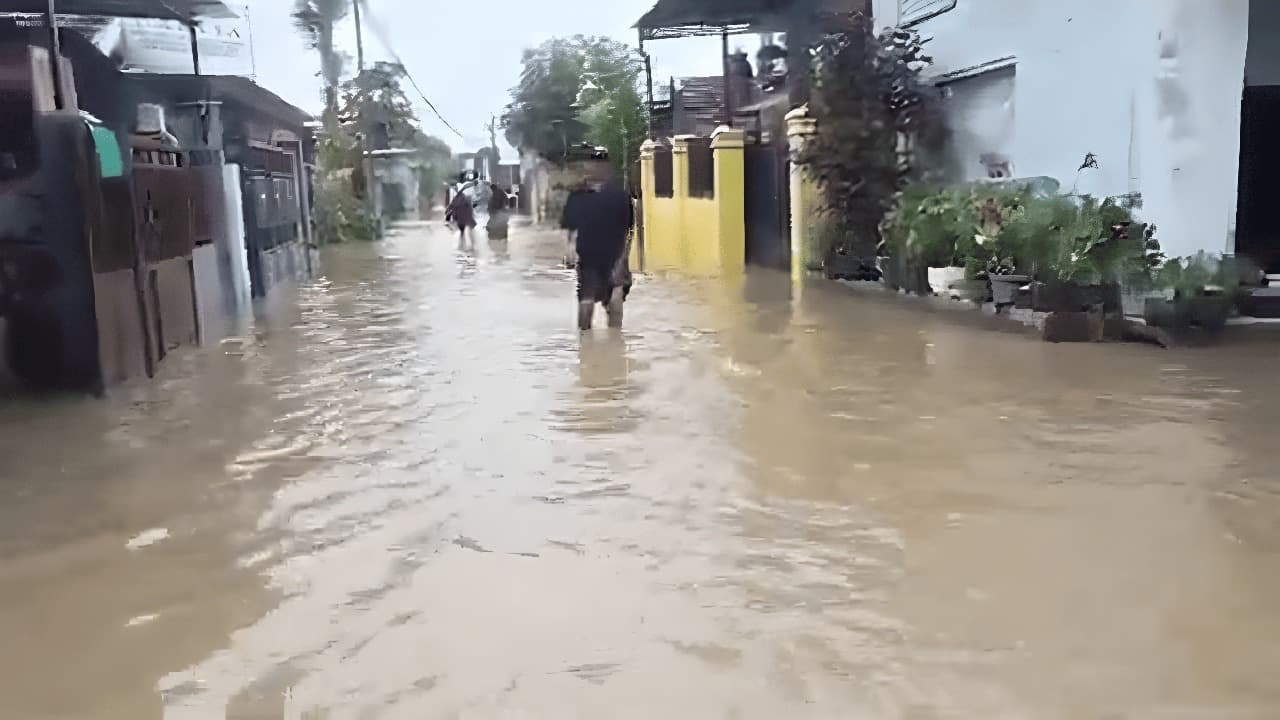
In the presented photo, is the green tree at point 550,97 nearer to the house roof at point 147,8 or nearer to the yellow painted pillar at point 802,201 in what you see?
the yellow painted pillar at point 802,201

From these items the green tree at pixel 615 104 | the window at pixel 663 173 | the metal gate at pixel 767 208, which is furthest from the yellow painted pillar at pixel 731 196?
the green tree at pixel 615 104

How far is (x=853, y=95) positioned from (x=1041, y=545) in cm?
1053

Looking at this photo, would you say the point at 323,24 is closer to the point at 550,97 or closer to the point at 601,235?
the point at 550,97

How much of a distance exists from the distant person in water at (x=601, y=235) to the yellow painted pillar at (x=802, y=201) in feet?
16.6

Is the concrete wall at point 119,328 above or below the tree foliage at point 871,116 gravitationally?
below

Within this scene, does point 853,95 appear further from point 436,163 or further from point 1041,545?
point 436,163

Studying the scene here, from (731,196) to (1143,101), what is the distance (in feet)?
29.1

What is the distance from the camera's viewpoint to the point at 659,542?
4.73 metres

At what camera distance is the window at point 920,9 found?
14.3m

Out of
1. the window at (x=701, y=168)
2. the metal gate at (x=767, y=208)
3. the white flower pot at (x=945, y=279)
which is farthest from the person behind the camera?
the window at (x=701, y=168)

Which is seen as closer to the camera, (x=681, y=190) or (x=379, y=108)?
(x=681, y=190)

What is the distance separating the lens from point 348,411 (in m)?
7.49

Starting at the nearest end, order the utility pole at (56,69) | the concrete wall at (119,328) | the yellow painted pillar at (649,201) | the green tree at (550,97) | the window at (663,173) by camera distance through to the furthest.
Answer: the utility pole at (56,69) < the concrete wall at (119,328) < the window at (663,173) < the yellow painted pillar at (649,201) < the green tree at (550,97)

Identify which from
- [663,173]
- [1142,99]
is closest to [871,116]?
[1142,99]
